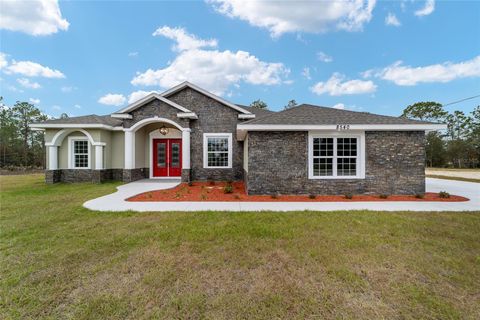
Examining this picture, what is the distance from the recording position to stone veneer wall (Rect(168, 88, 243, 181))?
12.5m

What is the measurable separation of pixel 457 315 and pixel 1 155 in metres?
47.0

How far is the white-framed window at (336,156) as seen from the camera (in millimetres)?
8734

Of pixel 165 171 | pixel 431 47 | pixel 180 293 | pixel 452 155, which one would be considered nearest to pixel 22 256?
pixel 180 293

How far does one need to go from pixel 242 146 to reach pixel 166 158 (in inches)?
213

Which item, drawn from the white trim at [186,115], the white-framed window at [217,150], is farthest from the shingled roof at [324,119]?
the white trim at [186,115]

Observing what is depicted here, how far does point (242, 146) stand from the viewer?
12789 millimetres

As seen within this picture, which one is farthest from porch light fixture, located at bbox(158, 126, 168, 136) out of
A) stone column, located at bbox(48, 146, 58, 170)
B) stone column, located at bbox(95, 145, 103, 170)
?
stone column, located at bbox(48, 146, 58, 170)

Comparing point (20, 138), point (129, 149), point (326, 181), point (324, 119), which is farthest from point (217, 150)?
point (20, 138)

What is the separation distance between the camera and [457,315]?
7.50 ft

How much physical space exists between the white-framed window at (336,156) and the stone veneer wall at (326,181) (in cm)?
21

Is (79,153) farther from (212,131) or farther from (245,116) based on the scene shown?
(245,116)

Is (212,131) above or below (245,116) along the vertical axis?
below

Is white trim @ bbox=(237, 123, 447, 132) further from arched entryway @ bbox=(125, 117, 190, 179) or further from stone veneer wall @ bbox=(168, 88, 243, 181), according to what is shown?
arched entryway @ bbox=(125, 117, 190, 179)

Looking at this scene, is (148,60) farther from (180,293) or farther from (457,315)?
(457,315)
